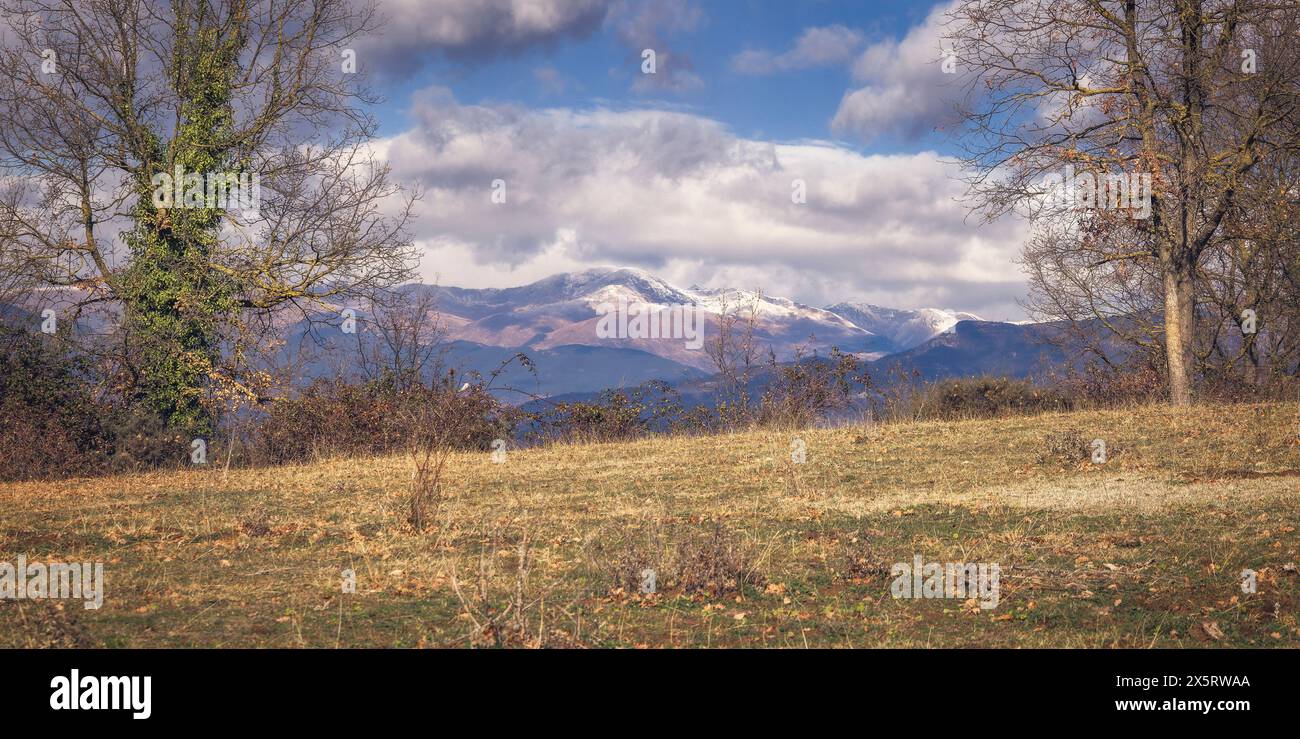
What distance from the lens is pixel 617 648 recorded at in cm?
636

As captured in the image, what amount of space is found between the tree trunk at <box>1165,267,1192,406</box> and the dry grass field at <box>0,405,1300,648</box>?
3649 millimetres

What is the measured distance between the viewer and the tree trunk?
21094mm

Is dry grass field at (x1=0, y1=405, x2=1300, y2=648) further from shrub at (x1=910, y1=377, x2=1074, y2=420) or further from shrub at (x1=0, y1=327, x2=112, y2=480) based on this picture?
shrub at (x1=910, y1=377, x2=1074, y2=420)

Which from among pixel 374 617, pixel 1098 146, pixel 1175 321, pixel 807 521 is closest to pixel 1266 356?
pixel 1175 321

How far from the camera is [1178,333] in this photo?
21234mm

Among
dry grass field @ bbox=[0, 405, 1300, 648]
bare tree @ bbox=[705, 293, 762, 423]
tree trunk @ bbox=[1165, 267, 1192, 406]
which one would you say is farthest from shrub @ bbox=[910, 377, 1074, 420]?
dry grass field @ bbox=[0, 405, 1300, 648]

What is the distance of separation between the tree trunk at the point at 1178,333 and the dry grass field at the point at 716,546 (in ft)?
12.0

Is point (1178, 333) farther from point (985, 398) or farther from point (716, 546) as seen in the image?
point (716, 546)

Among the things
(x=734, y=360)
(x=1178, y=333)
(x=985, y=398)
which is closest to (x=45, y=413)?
(x=734, y=360)

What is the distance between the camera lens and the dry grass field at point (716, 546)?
6.95 m

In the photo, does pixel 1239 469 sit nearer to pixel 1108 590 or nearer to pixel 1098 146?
pixel 1108 590

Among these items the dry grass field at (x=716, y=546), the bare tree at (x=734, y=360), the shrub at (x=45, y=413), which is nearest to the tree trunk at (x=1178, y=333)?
the dry grass field at (x=716, y=546)

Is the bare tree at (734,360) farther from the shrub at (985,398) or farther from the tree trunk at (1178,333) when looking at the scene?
the tree trunk at (1178,333)

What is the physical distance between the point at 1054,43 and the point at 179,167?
2042cm
